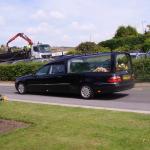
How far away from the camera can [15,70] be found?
28641mm

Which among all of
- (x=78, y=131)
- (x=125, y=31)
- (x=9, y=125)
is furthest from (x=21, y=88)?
(x=125, y=31)

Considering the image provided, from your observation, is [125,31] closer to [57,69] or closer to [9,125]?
[57,69]

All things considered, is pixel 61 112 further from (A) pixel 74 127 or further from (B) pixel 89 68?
(B) pixel 89 68

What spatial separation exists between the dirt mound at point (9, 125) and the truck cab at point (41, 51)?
3669 centimetres

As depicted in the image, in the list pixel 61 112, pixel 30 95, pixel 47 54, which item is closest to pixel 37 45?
pixel 47 54

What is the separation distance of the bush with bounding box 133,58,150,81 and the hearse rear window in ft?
19.2

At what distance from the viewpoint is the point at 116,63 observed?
53.3ft

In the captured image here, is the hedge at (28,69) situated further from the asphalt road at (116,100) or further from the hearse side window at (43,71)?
the hearse side window at (43,71)

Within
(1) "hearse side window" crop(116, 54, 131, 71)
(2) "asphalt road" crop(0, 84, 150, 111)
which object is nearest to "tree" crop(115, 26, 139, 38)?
(2) "asphalt road" crop(0, 84, 150, 111)

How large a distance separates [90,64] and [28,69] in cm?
1128

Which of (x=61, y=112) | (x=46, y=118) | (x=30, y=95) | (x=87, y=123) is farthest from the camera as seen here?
(x=30, y=95)

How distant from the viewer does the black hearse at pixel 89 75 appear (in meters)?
16.2

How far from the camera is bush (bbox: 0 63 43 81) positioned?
2739 cm

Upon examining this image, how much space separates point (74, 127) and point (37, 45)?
39967 mm
